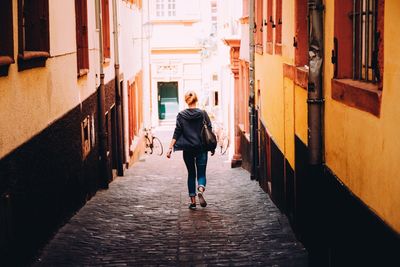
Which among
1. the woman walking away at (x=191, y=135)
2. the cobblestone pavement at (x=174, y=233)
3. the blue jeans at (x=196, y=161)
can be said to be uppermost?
the woman walking away at (x=191, y=135)

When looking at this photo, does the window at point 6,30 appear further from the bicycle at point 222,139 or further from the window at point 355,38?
the bicycle at point 222,139

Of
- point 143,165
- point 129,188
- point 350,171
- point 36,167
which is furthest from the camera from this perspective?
point 143,165

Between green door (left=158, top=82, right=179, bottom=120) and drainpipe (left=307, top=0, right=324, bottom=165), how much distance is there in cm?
3683

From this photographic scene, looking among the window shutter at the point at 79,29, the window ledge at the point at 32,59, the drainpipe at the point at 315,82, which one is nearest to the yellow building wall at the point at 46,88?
the window ledge at the point at 32,59

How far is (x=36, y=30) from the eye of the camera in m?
8.77

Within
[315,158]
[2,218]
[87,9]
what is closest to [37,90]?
[2,218]

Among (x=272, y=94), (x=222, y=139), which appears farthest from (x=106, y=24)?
(x=222, y=139)

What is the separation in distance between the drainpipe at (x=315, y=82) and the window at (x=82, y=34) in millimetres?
6566

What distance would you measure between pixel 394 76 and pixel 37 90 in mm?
4875

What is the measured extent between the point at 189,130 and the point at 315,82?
3.89 metres

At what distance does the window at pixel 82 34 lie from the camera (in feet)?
43.0

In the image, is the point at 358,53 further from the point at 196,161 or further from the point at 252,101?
the point at 252,101

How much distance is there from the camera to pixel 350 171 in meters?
5.82

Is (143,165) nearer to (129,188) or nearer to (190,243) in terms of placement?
(129,188)
